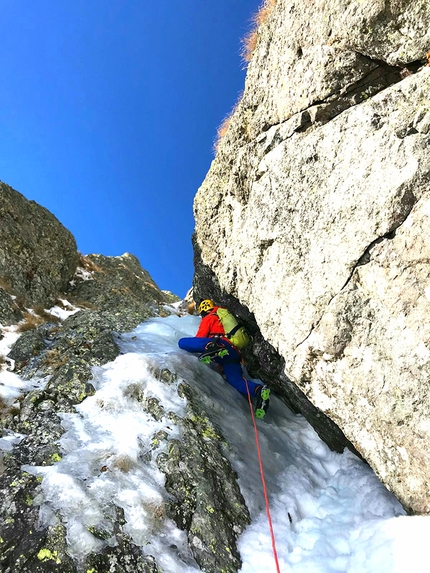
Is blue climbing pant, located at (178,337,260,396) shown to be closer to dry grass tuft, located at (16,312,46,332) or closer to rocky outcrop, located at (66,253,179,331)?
rocky outcrop, located at (66,253,179,331)

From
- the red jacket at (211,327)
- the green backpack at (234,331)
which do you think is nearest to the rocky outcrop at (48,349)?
the red jacket at (211,327)

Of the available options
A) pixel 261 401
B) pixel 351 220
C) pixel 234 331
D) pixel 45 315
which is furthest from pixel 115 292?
pixel 351 220

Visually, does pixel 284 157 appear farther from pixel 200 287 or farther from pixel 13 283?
pixel 13 283

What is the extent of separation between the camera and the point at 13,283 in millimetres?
16750

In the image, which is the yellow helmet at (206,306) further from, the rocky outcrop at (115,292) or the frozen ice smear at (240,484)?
the rocky outcrop at (115,292)

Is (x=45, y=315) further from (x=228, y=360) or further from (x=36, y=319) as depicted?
(x=228, y=360)

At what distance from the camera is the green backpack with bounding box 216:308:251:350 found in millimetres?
11805

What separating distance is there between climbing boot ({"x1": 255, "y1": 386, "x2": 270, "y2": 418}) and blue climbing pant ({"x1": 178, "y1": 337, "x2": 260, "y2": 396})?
0.59m

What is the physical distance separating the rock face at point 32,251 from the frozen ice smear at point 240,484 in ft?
29.0

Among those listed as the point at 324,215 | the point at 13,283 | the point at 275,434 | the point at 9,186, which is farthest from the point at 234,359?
the point at 9,186

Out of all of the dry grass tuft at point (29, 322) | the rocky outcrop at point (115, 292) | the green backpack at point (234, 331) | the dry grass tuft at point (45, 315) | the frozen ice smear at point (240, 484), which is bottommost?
the frozen ice smear at point (240, 484)

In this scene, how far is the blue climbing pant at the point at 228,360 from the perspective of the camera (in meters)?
11.6

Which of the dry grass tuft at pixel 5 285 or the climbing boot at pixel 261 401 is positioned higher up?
the dry grass tuft at pixel 5 285

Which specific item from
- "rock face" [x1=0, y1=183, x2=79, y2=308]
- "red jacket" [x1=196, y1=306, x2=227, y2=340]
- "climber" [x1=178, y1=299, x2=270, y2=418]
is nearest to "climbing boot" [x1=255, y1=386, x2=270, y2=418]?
"climber" [x1=178, y1=299, x2=270, y2=418]
